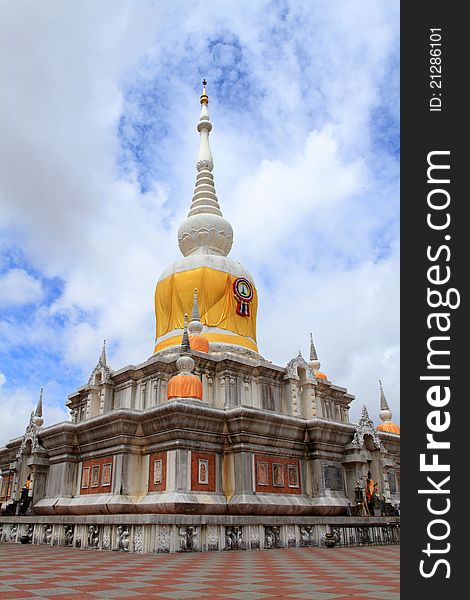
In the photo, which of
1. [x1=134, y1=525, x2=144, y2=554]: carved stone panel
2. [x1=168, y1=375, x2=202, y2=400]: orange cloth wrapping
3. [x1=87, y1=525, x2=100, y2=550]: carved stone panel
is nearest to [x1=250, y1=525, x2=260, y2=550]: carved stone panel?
[x1=134, y1=525, x2=144, y2=554]: carved stone panel

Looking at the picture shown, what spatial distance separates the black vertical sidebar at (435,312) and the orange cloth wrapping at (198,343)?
2135 centimetres

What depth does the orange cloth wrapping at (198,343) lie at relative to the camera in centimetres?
2764

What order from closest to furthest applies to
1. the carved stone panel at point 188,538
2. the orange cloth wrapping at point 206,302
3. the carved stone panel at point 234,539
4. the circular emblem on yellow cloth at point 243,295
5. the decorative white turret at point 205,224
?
the carved stone panel at point 188,538 → the carved stone panel at point 234,539 → the orange cloth wrapping at point 206,302 → the circular emblem on yellow cloth at point 243,295 → the decorative white turret at point 205,224

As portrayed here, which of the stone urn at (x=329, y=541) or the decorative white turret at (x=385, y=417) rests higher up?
the decorative white turret at (x=385, y=417)

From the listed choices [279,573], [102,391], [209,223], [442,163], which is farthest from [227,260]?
[442,163]

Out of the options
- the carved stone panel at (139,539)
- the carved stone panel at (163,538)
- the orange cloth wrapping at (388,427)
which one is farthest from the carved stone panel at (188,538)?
the orange cloth wrapping at (388,427)

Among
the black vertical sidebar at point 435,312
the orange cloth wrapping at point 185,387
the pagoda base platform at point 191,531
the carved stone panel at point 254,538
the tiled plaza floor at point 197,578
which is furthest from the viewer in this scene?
the orange cloth wrapping at point 185,387

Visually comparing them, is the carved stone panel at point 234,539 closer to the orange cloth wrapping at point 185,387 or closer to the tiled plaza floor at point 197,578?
the tiled plaza floor at point 197,578

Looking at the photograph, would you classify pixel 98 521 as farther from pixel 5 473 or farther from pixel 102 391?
pixel 5 473

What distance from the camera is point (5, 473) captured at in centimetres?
3097

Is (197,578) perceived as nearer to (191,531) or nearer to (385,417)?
(191,531)

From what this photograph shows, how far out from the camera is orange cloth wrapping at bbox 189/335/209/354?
27641 millimetres

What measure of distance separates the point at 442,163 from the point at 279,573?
26.3 feet

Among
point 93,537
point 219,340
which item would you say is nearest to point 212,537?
point 93,537
